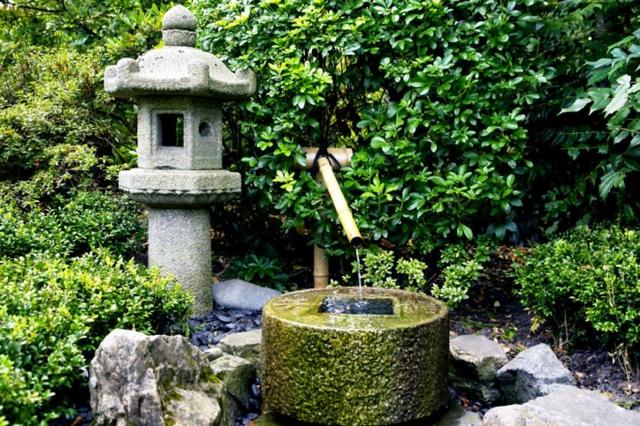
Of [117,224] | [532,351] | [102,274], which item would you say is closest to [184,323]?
[102,274]

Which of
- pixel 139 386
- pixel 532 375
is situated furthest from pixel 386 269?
pixel 139 386

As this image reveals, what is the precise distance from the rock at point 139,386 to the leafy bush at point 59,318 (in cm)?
15

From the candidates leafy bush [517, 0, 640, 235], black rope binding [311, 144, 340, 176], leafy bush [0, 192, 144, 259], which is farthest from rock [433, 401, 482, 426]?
leafy bush [0, 192, 144, 259]

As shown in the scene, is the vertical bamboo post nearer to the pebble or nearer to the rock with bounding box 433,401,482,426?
the pebble

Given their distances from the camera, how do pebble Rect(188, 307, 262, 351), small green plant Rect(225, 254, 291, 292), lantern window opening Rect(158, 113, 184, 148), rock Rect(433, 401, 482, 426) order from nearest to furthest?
1. rock Rect(433, 401, 482, 426)
2. pebble Rect(188, 307, 262, 351)
3. lantern window opening Rect(158, 113, 184, 148)
4. small green plant Rect(225, 254, 291, 292)

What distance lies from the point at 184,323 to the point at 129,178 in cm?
121

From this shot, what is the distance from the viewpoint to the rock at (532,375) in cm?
339

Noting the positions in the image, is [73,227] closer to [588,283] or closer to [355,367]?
[355,367]

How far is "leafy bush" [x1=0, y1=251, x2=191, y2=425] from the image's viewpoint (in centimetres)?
221

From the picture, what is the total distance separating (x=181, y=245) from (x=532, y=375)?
257cm

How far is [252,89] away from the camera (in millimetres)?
4430

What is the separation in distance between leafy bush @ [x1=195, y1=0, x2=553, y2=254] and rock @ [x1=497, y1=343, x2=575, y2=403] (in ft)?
3.76

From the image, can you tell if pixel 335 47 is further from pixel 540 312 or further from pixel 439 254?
pixel 540 312

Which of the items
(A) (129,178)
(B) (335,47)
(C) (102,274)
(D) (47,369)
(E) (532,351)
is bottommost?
(E) (532,351)
